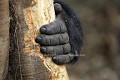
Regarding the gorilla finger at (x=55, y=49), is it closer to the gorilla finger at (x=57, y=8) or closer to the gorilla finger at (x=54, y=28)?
the gorilla finger at (x=54, y=28)

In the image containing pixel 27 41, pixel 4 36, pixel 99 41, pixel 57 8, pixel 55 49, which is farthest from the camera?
pixel 99 41

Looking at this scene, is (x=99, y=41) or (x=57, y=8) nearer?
(x=57, y=8)

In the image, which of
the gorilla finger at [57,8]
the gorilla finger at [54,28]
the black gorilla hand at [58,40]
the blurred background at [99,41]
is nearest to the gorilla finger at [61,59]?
the black gorilla hand at [58,40]

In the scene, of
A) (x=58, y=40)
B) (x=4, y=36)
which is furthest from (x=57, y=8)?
(x=4, y=36)

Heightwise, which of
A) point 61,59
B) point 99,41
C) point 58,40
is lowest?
point 99,41

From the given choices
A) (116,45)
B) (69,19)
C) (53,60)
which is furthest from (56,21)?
(116,45)

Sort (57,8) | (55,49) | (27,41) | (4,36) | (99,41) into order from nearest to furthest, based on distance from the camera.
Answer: (4,36) → (27,41) → (55,49) → (57,8) → (99,41)

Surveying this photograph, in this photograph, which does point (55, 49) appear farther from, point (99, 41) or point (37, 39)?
point (99, 41)
